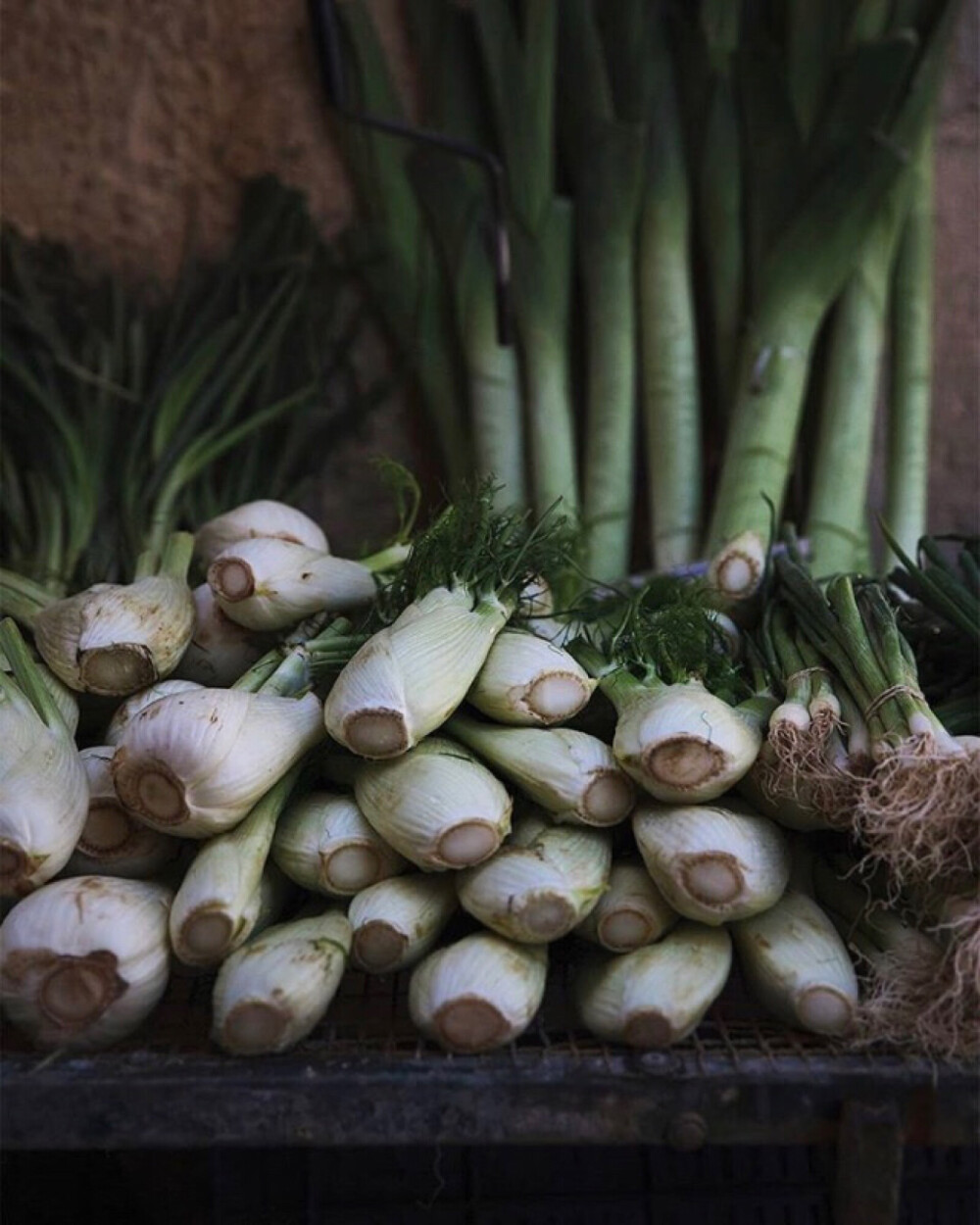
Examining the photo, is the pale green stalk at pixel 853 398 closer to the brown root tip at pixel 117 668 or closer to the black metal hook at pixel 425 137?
the black metal hook at pixel 425 137

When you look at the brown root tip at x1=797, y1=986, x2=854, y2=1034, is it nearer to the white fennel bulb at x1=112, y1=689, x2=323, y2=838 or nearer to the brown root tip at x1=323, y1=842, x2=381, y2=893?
the brown root tip at x1=323, y1=842, x2=381, y2=893

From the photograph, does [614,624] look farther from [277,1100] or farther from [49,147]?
[49,147]

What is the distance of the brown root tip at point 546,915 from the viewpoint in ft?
3.61

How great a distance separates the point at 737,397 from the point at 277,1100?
5.15 feet

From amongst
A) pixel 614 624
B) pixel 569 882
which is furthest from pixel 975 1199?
pixel 614 624

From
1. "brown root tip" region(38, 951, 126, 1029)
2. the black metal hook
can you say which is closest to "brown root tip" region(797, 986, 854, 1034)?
"brown root tip" region(38, 951, 126, 1029)

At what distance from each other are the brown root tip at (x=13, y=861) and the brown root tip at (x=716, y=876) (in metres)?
0.65

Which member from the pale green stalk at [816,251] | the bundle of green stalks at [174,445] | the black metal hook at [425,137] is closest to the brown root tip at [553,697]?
the bundle of green stalks at [174,445]

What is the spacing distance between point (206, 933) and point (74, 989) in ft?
0.42

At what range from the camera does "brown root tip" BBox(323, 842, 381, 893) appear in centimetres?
118

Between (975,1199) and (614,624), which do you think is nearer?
(975,1199)

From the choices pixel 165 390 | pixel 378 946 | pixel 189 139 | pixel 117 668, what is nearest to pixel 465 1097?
pixel 378 946

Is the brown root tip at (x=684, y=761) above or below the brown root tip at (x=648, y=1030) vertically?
above

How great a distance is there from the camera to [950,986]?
3.45ft
